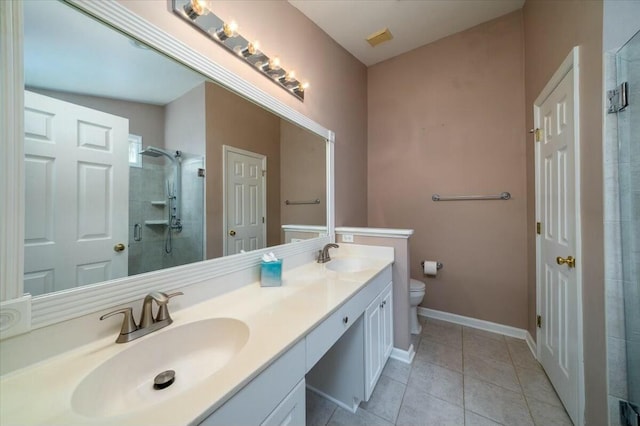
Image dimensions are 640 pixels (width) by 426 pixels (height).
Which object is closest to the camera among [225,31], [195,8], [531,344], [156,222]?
[156,222]

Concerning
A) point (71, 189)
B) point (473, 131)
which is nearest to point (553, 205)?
point (473, 131)

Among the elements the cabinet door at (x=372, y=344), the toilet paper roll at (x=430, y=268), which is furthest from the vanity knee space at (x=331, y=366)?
the toilet paper roll at (x=430, y=268)

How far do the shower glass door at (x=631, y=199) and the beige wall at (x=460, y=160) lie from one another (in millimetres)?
1178

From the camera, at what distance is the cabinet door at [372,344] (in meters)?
1.28

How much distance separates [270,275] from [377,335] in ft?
2.65

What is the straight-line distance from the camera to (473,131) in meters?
2.15

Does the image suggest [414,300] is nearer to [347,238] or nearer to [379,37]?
[347,238]

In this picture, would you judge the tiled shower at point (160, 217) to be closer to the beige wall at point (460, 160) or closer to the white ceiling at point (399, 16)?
the white ceiling at point (399, 16)

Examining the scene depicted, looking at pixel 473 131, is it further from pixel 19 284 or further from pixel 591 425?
Answer: pixel 19 284

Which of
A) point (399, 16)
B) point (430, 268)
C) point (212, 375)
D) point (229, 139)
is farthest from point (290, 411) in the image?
point (399, 16)

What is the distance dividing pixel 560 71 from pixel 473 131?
86 cm

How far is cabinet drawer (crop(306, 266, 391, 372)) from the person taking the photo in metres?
0.81

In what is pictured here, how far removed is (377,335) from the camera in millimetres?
1426

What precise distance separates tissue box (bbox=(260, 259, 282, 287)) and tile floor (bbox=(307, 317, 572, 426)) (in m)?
A: 0.81
